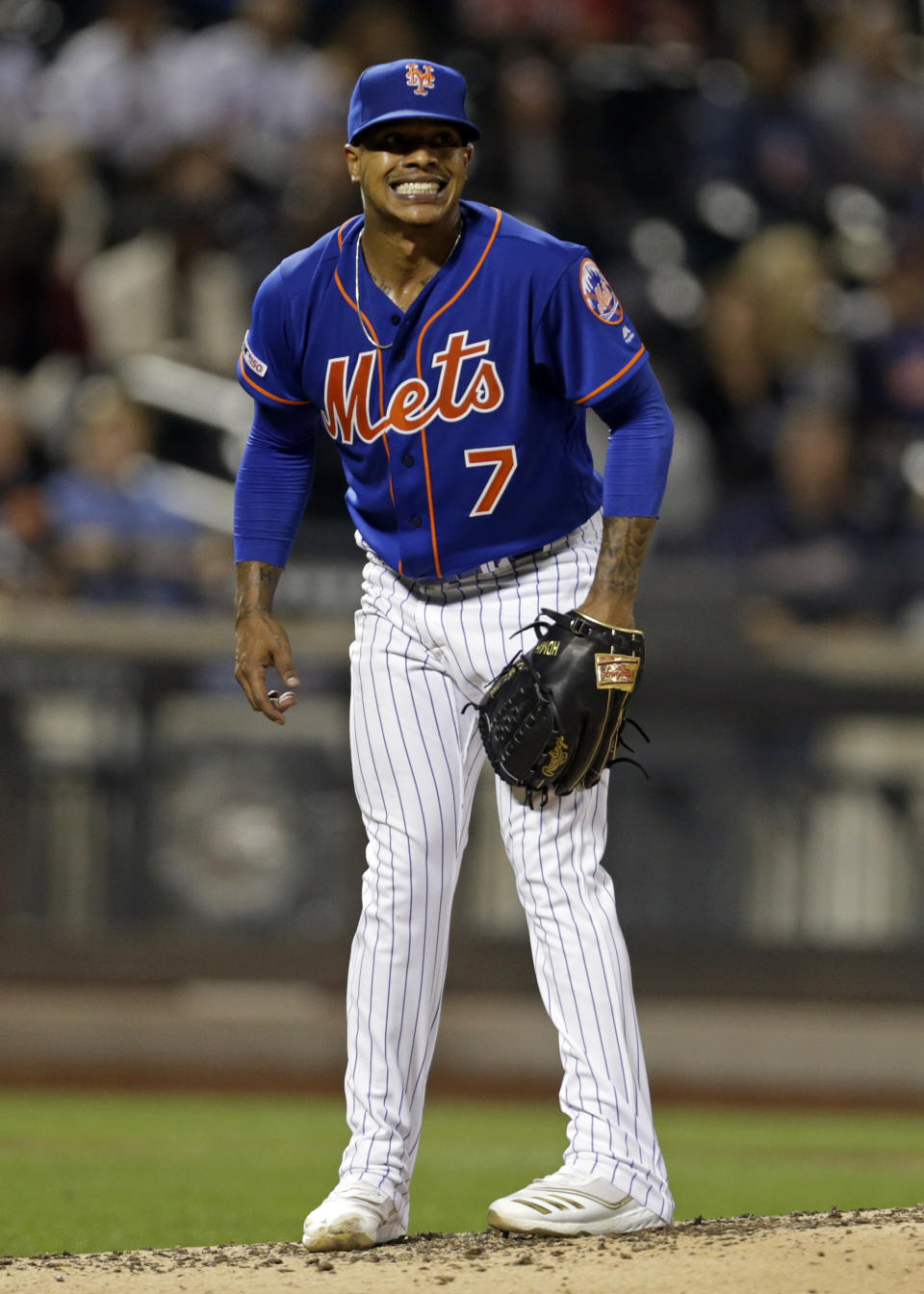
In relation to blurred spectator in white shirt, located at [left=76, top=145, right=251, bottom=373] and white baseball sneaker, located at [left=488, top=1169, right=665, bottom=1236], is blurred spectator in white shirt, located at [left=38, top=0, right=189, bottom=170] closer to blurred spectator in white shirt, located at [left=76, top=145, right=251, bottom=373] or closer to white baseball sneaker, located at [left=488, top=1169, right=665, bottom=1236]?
blurred spectator in white shirt, located at [left=76, top=145, right=251, bottom=373]

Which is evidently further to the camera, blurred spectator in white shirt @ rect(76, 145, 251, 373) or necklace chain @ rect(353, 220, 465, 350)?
blurred spectator in white shirt @ rect(76, 145, 251, 373)

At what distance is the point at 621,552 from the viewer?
3.05m

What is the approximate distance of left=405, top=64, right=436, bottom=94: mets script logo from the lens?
302 centimetres

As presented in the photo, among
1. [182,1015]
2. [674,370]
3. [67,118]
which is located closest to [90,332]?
[67,118]

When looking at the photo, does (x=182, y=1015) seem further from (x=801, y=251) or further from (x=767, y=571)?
(x=801, y=251)

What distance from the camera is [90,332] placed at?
9109 mm

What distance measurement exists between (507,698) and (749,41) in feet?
26.8

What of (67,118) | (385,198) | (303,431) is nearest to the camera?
(385,198)

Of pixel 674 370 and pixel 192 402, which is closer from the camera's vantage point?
pixel 192 402

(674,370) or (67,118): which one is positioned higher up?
(67,118)

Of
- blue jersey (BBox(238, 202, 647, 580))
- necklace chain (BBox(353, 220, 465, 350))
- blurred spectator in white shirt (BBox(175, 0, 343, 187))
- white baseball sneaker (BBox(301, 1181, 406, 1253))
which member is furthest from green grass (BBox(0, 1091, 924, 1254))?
blurred spectator in white shirt (BBox(175, 0, 343, 187))

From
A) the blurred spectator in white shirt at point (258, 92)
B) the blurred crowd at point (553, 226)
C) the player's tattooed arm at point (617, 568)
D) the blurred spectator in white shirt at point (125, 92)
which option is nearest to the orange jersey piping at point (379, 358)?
the player's tattooed arm at point (617, 568)

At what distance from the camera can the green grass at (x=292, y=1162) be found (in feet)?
14.4

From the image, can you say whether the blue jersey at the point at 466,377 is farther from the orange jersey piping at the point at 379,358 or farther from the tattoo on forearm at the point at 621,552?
the tattoo on forearm at the point at 621,552
